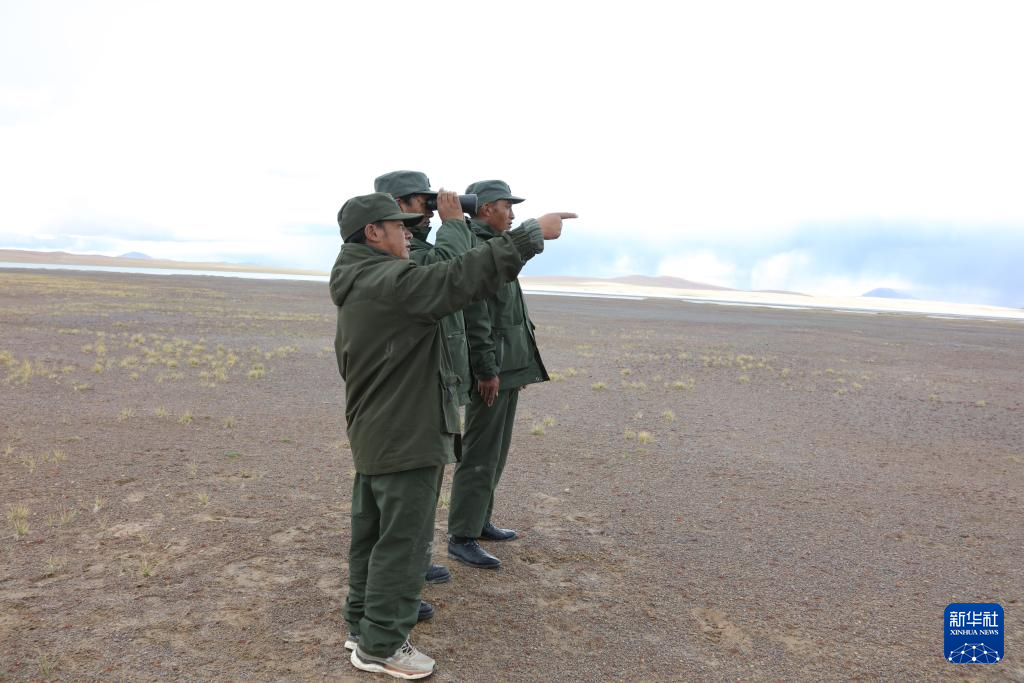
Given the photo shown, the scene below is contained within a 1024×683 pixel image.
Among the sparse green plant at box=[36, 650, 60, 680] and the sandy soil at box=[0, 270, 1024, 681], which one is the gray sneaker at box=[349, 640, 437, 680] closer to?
the sandy soil at box=[0, 270, 1024, 681]

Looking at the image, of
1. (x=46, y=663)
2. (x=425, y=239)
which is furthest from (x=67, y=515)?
(x=425, y=239)

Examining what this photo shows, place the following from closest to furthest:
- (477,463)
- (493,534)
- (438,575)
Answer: (438,575) < (477,463) < (493,534)

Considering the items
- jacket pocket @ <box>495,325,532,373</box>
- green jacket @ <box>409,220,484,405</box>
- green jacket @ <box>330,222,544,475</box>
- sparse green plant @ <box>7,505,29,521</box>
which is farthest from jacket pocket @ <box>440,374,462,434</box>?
sparse green plant @ <box>7,505,29,521</box>

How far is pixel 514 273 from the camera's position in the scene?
2670 millimetres

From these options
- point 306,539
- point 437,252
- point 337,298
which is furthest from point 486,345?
point 306,539

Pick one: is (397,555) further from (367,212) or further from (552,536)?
(552,536)

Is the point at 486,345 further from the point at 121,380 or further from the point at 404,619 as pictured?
the point at 121,380

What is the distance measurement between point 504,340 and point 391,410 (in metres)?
1.41

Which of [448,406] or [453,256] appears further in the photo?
A: [453,256]

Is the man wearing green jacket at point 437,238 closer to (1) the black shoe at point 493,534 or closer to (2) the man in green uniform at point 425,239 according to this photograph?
(2) the man in green uniform at point 425,239

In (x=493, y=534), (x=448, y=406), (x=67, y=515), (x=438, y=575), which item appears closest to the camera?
(x=448, y=406)

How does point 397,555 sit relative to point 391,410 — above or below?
below

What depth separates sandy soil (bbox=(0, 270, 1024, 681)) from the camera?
129 inches

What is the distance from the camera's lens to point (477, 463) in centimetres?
419
